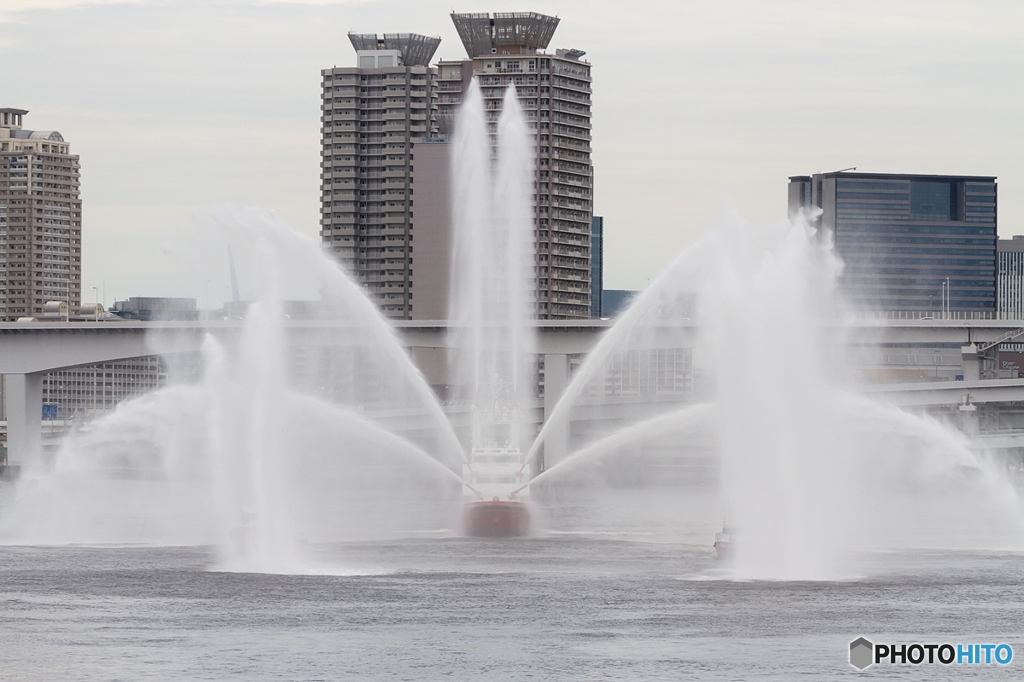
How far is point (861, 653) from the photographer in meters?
48.7

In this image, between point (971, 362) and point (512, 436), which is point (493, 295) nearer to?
point (512, 436)

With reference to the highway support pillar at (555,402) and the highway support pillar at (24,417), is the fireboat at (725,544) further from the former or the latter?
the highway support pillar at (24,417)

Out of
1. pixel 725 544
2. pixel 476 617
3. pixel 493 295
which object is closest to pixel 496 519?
pixel 493 295

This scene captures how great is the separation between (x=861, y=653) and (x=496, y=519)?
3292 cm

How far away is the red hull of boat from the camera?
262 ft

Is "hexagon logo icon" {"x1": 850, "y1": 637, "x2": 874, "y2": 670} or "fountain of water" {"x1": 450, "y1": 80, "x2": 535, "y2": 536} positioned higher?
"fountain of water" {"x1": 450, "y1": 80, "x2": 535, "y2": 536}

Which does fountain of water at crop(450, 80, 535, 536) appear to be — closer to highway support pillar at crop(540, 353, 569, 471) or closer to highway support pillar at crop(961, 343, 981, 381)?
highway support pillar at crop(540, 353, 569, 471)


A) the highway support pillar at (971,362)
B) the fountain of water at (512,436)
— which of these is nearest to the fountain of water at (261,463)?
the fountain of water at (512,436)

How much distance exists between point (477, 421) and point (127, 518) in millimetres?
24983

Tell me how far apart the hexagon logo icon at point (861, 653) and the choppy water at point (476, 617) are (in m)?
0.33

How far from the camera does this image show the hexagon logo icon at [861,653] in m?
48.2

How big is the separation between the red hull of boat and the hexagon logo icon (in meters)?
31.4

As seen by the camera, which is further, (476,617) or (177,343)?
(177,343)

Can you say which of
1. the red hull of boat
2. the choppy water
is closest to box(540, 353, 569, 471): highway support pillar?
the red hull of boat
